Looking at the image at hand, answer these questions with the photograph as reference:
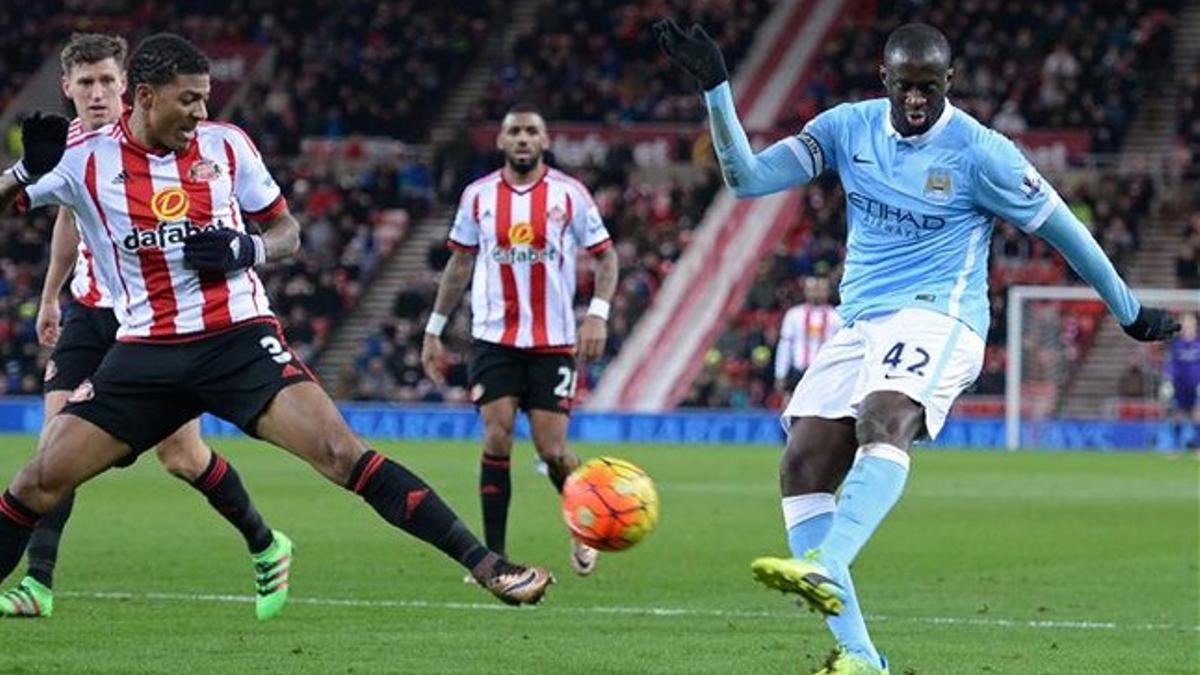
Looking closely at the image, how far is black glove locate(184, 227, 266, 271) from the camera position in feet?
28.6

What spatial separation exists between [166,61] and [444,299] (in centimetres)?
527

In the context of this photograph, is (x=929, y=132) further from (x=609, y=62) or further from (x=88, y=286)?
(x=609, y=62)

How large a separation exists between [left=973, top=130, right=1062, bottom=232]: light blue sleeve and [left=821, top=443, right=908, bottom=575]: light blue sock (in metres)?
1.01

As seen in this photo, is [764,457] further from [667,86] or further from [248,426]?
[248,426]

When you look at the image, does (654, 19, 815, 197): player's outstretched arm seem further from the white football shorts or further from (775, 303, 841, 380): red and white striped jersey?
(775, 303, 841, 380): red and white striped jersey

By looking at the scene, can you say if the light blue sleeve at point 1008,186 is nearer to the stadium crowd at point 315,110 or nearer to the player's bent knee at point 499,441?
the player's bent knee at point 499,441

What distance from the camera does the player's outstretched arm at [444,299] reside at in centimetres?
1386

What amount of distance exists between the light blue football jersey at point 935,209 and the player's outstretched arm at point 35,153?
2894 millimetres

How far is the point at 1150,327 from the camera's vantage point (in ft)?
30.1

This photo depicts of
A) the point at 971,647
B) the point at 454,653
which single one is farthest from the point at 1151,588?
the point at 454,653

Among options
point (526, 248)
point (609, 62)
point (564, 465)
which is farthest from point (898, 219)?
point (609, 62)

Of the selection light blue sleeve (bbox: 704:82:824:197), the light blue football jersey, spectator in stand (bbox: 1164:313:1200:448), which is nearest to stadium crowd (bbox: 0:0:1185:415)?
spectator in stand (bbox: 1164:313:1200:448)

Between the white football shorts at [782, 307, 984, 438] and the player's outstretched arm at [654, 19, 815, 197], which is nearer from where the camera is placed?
the white football shorts at [782, 307, 984, 438]

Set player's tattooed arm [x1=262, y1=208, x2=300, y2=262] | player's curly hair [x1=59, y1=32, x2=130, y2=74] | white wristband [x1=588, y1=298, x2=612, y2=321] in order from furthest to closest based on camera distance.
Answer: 1. white wristband [x1=588, y1=298, x2=612, y2=321]
2. player's curly hair [x1=59, y1=32, x2=130, y2=74]
3. player's tattooed arm [x1=262, y1=208, x2=300, y2=262]
